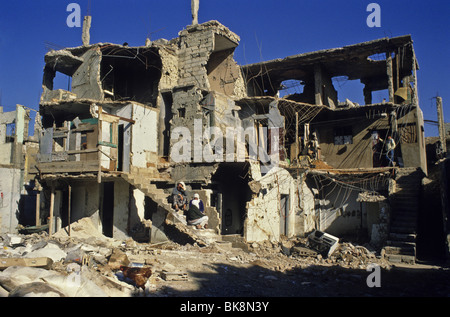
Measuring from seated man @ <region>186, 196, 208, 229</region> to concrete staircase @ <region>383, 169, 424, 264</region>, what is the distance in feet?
22.6


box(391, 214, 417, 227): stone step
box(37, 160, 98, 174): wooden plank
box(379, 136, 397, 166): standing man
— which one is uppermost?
box(379, 136, 397, 166): standing man

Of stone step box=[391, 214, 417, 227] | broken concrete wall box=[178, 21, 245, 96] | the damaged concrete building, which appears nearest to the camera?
stone step box=[391, 214, 417, 227]

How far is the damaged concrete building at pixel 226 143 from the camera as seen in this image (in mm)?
16250

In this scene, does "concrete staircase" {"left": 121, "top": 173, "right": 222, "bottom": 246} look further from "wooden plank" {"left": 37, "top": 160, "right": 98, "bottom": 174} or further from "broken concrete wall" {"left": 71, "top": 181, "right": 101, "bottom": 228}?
"broken concrete wall" {"left": 71, "top": 181, "right": 101, "bottom": 228}

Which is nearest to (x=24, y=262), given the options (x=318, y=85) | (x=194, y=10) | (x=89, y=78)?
(x=89, y=78)

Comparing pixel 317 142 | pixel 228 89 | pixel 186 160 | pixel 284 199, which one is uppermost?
pixel 228 89

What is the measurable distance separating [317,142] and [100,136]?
11.6 metres

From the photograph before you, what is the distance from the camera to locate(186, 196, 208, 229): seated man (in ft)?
49.0

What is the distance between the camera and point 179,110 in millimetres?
18844

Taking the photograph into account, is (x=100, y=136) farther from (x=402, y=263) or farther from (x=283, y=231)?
(x=402, y=263)

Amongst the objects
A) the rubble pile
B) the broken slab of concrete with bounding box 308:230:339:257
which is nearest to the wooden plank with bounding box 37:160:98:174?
the rubble pile

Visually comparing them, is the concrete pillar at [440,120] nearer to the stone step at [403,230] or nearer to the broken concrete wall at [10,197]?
the stone step at [403,230]
